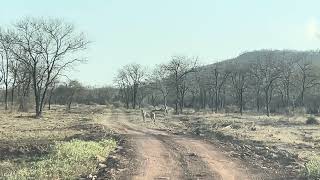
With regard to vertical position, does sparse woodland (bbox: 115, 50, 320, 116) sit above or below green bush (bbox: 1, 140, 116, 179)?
above

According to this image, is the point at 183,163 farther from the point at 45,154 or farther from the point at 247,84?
the point at 247,84

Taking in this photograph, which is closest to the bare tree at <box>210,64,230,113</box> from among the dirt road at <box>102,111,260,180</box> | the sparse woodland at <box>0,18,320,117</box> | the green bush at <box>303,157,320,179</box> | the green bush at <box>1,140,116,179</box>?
the sparse woodland at <box>0,18,320,117</box>

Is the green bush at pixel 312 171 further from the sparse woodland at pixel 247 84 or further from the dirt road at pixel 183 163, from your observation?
the sparse woodland at pixel 247 84

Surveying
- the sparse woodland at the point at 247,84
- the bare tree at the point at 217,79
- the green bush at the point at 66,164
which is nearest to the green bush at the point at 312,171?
the green bush at the point at 66,164

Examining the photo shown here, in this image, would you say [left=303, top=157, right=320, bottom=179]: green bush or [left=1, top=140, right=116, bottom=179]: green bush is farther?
[left=1, top=140, right=116, bottom=179]: green bush

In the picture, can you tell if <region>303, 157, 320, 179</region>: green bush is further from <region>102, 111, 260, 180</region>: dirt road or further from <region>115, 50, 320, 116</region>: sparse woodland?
<region>115, 50, 320, 116</region>: sparse woodland

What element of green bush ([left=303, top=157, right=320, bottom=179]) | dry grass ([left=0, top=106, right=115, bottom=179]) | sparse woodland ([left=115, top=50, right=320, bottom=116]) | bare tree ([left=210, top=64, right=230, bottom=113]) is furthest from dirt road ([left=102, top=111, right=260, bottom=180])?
bare tree ([left=210, top=64, right=230, bottom=113])

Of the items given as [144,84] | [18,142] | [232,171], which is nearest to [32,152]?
[18,142]

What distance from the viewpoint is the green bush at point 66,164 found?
15711 millimetres

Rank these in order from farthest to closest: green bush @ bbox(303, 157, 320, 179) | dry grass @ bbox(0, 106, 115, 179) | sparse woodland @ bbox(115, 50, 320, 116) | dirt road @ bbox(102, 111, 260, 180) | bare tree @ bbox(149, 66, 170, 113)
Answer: bare tree @ bbox(149, 66, 170, 113)
sparse woodland @ bbox(115, 50, 320, 116)
dry grass @ bbox(0, 106, 115, 179)
dirt road @ bbox(102, 111, 260, 180)
green bush @ bbox(303, 157, 320, 179)

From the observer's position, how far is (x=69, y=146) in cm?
2141

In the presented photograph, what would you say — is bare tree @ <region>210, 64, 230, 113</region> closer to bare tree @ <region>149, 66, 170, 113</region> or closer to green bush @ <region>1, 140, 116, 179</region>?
bare tree @ <region>149, 66, 170, 113</region>

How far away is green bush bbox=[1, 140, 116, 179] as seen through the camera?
1571 centimetres

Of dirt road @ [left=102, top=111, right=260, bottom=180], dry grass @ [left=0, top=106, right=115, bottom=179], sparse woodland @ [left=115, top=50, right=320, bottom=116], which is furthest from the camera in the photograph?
sparse woodland @ [left=115, top=50, right=320, bottom=116]
